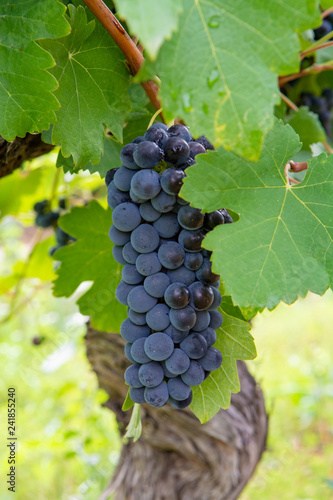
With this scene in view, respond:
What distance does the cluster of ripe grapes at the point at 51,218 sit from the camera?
1.28 m

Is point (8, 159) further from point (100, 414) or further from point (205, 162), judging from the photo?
point (100, 414)

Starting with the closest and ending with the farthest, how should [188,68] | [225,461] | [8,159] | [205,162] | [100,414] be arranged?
[188,68] < [205,162] < [8,159] < [225,461] < [100,414]

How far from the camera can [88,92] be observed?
27.0 inches

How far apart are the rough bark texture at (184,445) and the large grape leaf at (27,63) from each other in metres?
0.92

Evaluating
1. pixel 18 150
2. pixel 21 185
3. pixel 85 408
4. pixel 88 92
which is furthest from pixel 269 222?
pixel 85 408

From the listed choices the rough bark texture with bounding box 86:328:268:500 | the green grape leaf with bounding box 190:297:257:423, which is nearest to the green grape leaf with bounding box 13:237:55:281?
the rough bark texture with bounding box 86:328:268:500

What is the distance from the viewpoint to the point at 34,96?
2.05 ft

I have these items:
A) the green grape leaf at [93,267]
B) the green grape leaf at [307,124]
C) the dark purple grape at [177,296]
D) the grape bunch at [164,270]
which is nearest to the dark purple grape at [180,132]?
the grape bunch at [164,270]

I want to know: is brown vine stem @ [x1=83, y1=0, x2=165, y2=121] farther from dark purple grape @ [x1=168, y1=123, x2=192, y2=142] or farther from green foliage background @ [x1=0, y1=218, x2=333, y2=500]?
green foliage background @ [x1=0, y1=218, x2=333, y2=500]

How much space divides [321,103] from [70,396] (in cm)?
247

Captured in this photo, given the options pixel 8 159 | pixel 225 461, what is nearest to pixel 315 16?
pixel 8 159

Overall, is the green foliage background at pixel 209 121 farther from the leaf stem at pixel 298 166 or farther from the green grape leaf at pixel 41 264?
the green grape leaf at pixel 41 264

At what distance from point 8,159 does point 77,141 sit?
32 centimetres

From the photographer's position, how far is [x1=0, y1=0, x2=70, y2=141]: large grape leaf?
596 millimetres
